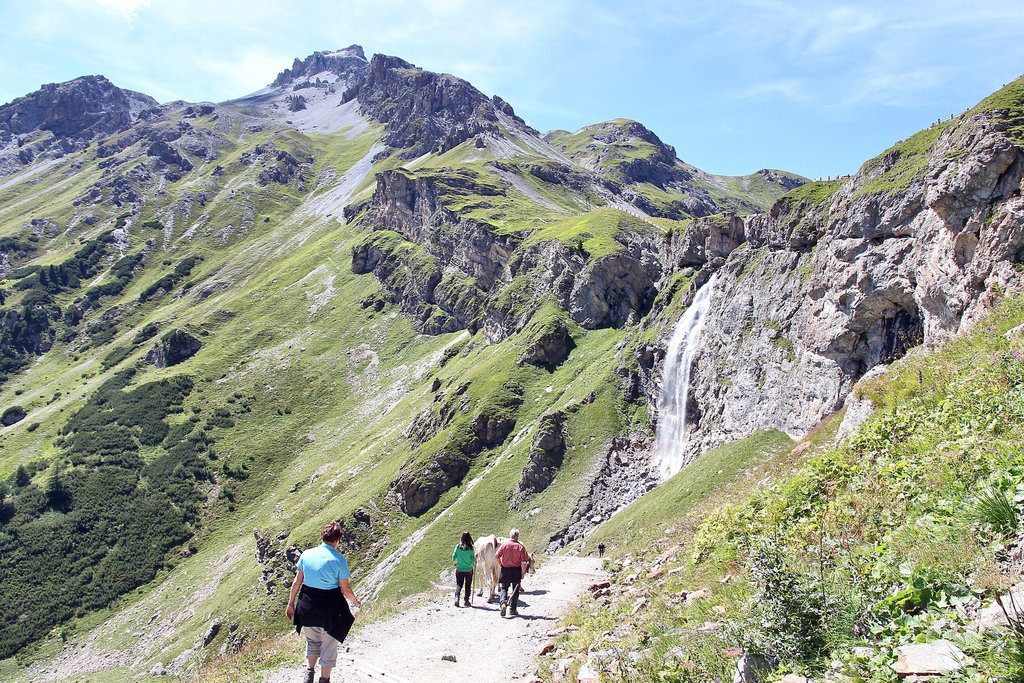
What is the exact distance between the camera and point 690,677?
24.3 feet

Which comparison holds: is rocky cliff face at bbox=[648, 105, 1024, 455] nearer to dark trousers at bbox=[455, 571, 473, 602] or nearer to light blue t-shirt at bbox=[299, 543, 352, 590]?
dark trousers at bbox=[455, 571, 473, 602]

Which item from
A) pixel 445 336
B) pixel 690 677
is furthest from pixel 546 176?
pixel 690 677

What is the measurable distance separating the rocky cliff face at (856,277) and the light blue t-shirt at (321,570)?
91.1 feet

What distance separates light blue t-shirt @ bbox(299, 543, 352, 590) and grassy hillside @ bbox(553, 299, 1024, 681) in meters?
4.51

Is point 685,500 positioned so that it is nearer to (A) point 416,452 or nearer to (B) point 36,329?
(A) point 416,452

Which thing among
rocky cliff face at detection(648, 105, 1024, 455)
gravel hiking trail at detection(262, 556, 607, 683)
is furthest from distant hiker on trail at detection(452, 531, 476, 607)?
rocky cliff face at detection(648, 105, 1024, 455)

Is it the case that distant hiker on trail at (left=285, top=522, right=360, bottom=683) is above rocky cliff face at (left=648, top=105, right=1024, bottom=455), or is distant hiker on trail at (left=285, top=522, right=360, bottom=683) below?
below

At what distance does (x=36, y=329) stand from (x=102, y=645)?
165m

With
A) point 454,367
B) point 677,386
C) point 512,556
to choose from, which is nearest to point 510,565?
point 512,556

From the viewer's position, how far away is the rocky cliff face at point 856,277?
2941 cm

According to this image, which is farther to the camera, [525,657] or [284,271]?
[284,271]

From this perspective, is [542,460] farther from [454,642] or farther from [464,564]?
[454,642]

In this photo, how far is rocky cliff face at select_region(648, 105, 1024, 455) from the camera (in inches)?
1158

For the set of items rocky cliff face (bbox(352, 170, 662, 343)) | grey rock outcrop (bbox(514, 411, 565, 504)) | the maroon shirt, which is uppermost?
rocky cliff face (bbox(352, 170, 662, 343))
